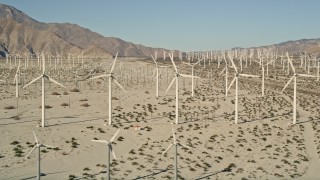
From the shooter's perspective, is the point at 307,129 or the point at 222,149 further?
the point at 307,129

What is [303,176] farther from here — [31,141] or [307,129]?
[31,141]

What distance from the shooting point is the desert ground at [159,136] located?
52.1 m

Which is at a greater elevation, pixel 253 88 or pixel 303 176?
pixel 253 88

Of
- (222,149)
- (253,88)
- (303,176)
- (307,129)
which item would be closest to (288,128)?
(307,129)

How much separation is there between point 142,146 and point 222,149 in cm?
1150

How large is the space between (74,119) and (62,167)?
25.7 metres

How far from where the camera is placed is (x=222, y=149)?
6259 cm

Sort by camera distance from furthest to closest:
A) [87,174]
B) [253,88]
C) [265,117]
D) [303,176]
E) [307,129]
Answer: [253,88] → [265,117] → [307,129] → [303,176] → [87,174]

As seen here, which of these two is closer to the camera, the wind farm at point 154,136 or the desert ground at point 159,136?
the wind farm at point 154,136

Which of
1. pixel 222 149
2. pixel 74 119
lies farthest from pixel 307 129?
pixel 74 119

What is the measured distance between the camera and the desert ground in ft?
171

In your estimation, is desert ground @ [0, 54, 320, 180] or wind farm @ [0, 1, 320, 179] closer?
wind farm @ [0, 1, 320, 179]

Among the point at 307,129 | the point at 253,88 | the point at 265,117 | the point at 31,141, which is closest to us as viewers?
the point at 31,141

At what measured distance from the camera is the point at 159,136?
67750 millimetres
